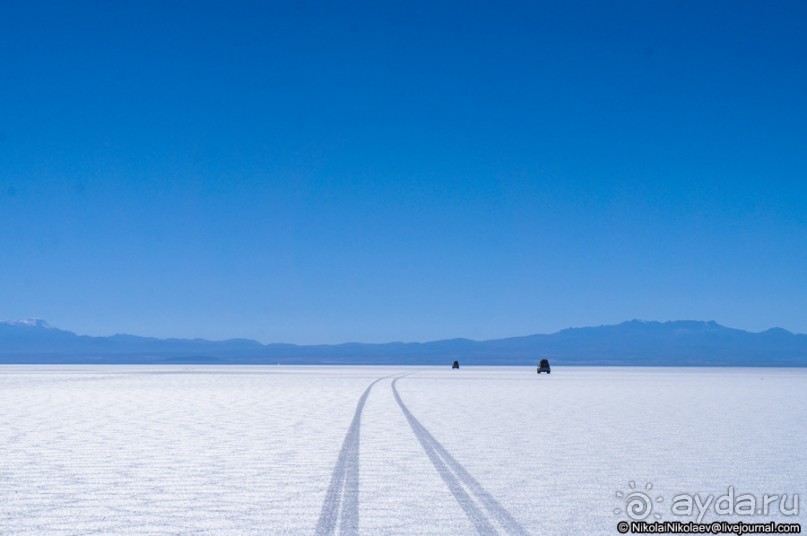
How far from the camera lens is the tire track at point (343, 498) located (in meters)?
7.17

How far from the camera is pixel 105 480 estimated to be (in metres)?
9.67

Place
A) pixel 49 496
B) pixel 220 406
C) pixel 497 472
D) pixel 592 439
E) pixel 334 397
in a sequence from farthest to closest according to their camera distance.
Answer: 1. pixel 334 397
2. pixel 220 406
3. pixel 592 439
4. pixel 497 472
5. pixel 49 496

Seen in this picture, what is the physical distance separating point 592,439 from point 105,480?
7.73 metres

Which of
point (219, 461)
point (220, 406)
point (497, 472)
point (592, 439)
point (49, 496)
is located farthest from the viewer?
point (220, 406)

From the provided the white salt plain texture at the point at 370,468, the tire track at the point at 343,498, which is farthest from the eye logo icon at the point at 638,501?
the tire track at the point at 343,498

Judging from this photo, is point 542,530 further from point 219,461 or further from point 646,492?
point 219,461

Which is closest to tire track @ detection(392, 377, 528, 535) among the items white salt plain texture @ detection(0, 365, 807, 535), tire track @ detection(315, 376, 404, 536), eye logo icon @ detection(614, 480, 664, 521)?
white salt plain texture @ detection(0, 365, 807, 535)

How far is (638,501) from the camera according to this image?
8430 millimetres

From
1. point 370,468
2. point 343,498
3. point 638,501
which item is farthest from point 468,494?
point 370,468

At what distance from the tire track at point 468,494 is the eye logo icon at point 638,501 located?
1.10 metres

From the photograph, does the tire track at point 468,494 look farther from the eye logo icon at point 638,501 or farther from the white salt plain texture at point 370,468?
the eye logo icon at point 638,501

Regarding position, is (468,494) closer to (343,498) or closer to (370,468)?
(343,498)

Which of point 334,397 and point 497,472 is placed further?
point 334,397

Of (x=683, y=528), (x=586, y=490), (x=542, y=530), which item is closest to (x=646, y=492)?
(x=586, y=490)
